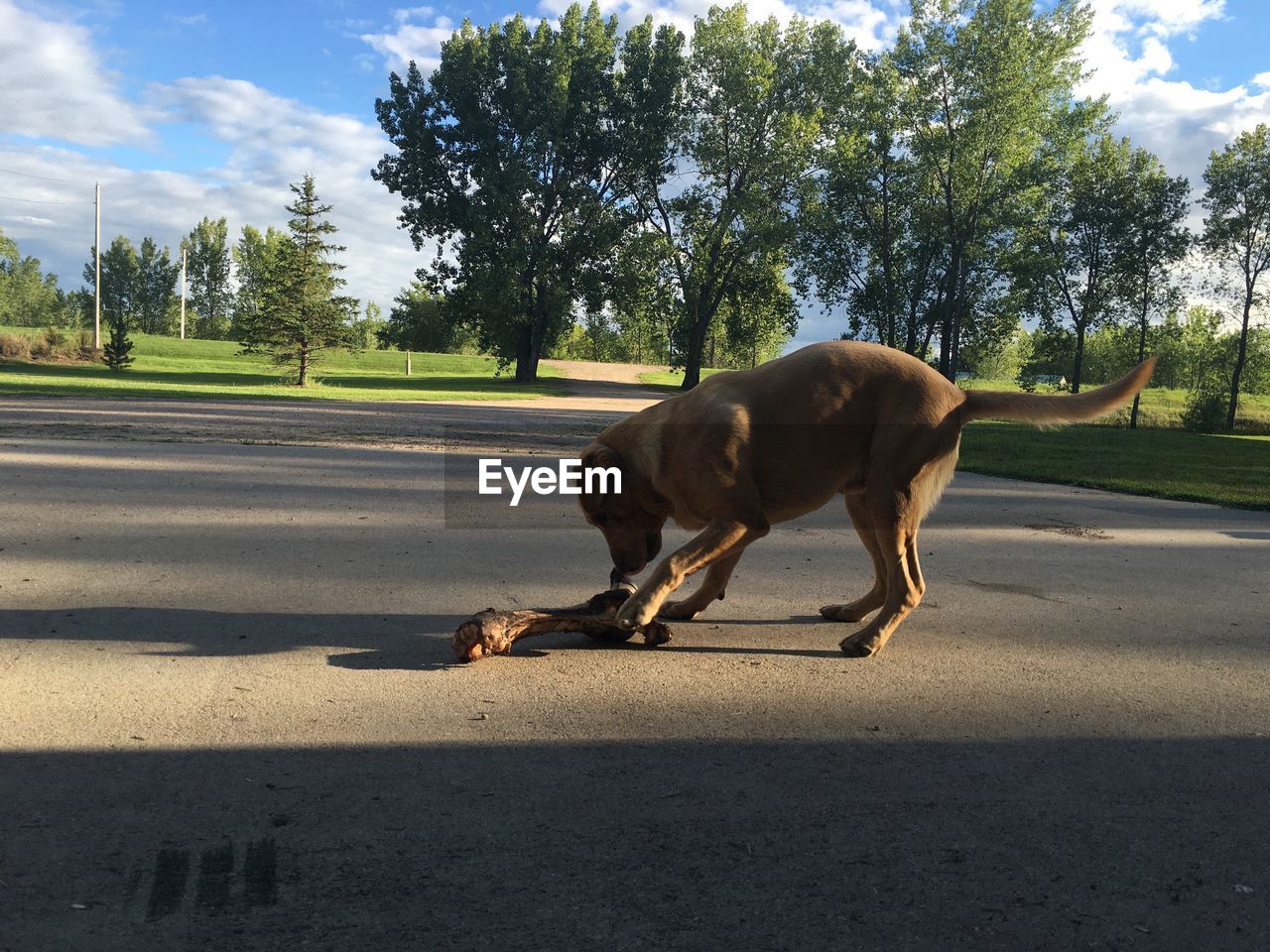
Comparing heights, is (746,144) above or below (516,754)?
above

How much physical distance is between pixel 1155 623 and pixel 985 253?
41.0m

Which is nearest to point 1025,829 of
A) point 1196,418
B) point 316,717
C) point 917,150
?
point 316,717

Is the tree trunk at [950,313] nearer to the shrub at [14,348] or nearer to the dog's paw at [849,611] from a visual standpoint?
the dog's paw at [849,611]

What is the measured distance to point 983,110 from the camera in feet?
131

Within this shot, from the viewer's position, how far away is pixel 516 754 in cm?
347

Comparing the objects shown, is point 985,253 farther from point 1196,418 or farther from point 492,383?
point 492,383

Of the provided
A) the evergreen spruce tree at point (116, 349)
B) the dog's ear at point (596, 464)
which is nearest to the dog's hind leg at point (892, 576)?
the dog's ear at point (596, 464)

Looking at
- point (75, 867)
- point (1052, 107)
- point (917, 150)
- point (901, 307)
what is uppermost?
point (1052, 107)

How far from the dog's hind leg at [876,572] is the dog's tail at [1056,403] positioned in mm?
828

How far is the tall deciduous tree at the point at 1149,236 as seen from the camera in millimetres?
39469

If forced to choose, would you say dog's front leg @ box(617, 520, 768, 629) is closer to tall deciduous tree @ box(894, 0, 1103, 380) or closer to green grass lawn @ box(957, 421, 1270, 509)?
green grass lawn @ box(957, 421, 1270, 509)

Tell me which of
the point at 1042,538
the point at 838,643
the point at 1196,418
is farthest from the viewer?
the point at 1196,418

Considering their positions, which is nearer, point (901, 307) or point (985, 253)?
point (985, 253)

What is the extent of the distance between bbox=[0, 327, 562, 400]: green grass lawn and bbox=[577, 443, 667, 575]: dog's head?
2737cm
